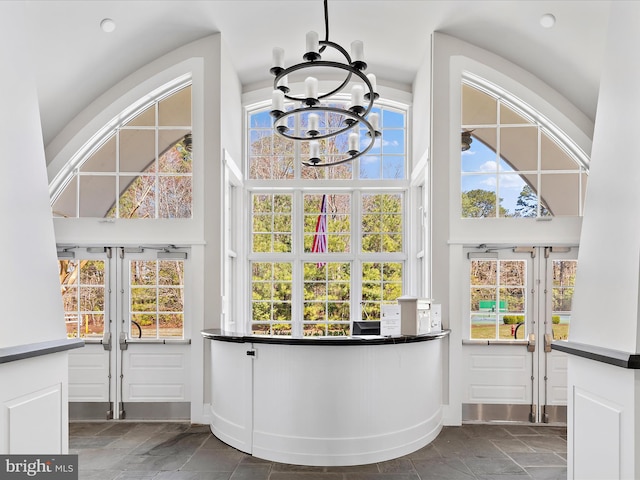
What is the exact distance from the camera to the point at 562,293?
5371mm

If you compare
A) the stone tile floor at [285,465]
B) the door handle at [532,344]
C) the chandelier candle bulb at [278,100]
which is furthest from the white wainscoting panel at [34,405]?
the door handle at [532,344]

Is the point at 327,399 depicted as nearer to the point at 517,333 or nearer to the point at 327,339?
the point at 327,339

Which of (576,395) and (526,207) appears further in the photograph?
(526,207)

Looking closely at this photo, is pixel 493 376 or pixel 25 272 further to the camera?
pixel 493 376

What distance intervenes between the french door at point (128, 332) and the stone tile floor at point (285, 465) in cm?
35

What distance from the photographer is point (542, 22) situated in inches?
187

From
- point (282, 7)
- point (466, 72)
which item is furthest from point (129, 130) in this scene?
point (466, 72)

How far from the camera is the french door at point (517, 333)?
5238 mm

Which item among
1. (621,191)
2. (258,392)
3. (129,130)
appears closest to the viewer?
(621,191)

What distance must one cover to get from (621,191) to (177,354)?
454cm

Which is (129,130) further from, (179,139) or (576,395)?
(576,395)

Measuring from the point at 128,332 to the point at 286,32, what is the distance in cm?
383

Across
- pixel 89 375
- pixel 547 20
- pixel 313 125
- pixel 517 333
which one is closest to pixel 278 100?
pixel 313 125

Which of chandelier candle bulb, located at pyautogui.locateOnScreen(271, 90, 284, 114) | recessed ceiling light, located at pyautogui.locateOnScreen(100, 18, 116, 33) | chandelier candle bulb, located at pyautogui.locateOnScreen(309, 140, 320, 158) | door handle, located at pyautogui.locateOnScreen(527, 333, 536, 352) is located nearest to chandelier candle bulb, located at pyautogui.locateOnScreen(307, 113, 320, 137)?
chandelier candle bulb, located at pyautogui.locateOnScreen(309, 140, 320, 158)
